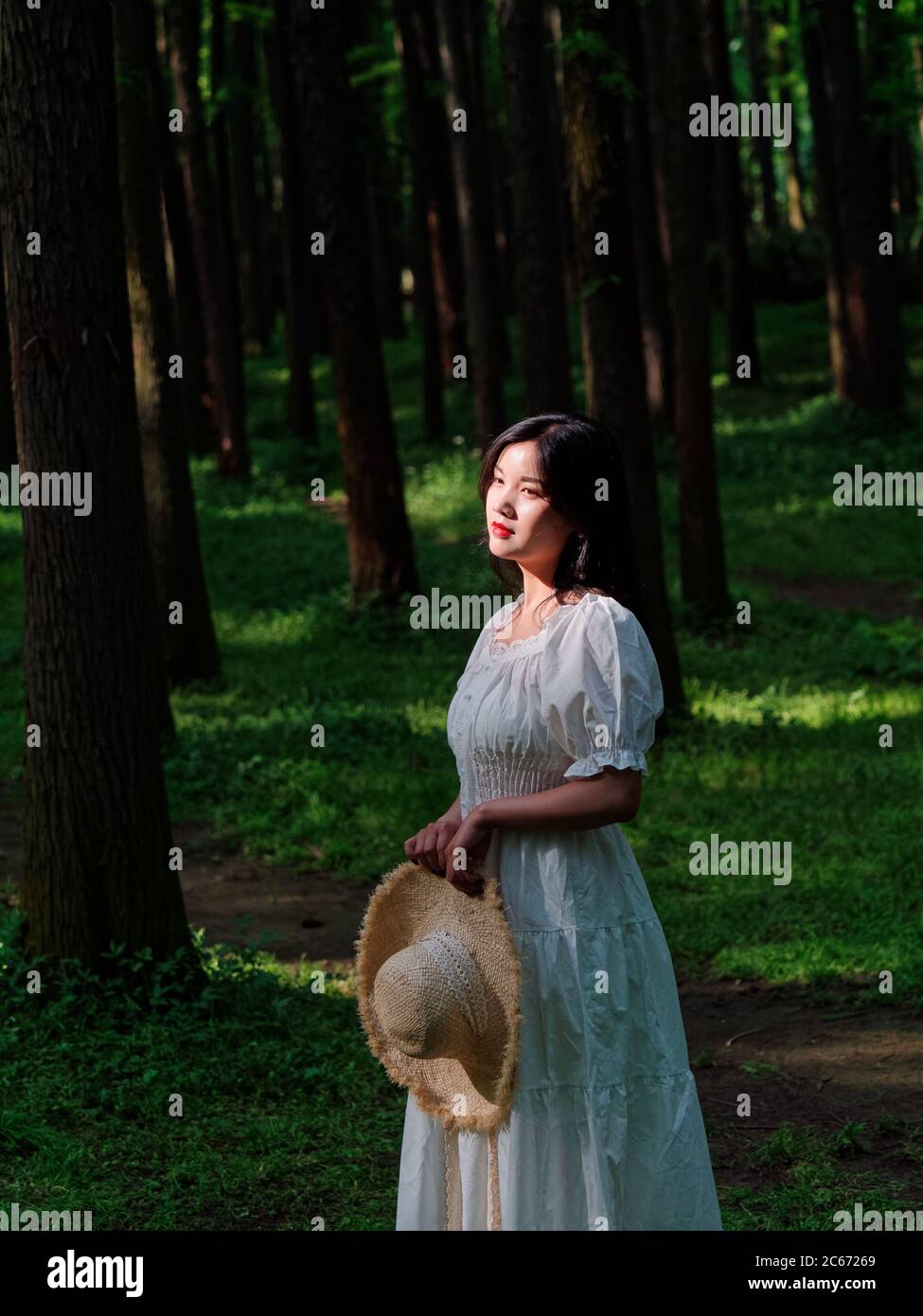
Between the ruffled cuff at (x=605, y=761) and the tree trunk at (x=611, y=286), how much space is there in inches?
280

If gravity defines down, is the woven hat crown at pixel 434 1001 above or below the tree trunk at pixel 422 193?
below

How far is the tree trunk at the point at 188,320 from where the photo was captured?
2192cm

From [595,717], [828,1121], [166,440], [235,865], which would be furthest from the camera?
[166,440]

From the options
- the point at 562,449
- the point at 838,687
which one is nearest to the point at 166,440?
the point at 838,687

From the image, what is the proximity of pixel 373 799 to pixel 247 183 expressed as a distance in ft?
81.8

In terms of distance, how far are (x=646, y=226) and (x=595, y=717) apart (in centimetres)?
1963

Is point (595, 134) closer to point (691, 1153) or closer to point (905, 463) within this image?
point (691, 1153)

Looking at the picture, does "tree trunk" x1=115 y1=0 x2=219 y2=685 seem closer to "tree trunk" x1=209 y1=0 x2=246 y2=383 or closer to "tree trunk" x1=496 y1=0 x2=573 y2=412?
"tree trunk" x1=496 y1=0 x2=573 y2=412

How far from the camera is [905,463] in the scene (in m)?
21.8

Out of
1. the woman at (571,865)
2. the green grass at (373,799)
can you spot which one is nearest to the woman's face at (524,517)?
the woman at (571,865)

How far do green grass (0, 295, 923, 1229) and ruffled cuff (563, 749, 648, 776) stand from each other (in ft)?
7.69

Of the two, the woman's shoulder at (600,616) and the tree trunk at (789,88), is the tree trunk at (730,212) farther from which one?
the woman's shoulder at (600,616)

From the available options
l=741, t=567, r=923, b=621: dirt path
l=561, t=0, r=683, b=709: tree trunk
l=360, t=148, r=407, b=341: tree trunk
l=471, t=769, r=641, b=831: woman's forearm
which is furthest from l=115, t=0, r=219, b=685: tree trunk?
l=360, t=148, r=407, b=341: tree trunk

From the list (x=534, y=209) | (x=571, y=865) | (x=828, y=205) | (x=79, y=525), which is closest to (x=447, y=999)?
(x=571, y=865)
